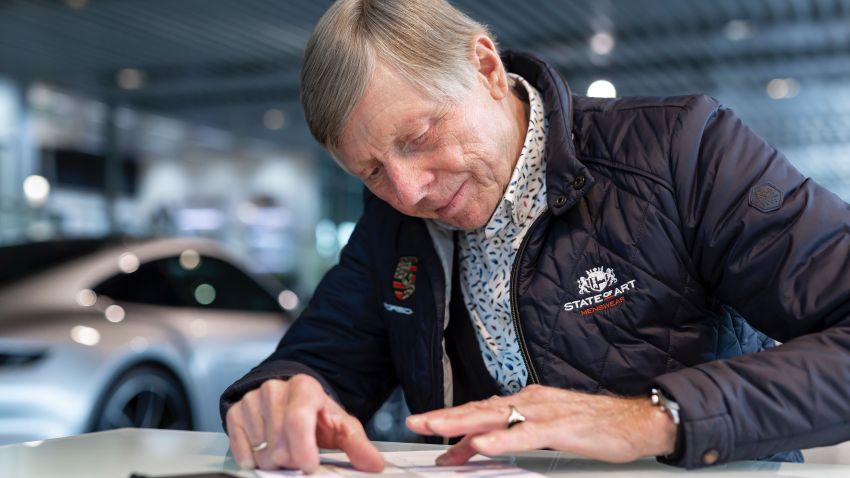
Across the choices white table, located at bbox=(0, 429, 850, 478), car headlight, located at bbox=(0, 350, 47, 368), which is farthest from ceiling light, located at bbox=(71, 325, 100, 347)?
white table, located at bbox=(0, 429, 850, 478)

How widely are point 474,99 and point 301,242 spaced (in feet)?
59.5

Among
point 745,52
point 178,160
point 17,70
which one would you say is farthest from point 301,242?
point 745,52

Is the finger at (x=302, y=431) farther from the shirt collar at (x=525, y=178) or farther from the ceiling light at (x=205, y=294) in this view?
the ceiling light at (x=205, y=294)

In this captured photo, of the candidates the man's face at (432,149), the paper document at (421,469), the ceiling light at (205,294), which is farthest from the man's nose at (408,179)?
the ceiling light at (205,294)

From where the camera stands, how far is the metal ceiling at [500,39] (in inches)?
363

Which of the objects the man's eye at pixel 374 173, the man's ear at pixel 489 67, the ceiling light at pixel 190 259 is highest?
the ceiling light at pixel 190 259

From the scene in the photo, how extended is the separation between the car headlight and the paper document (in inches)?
118

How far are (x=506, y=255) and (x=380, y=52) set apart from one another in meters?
0.45

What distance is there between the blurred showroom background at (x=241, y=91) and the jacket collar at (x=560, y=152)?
119 inches

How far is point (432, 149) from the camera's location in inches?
61.0

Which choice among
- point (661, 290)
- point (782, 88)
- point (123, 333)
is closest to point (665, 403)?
point (661, 290)

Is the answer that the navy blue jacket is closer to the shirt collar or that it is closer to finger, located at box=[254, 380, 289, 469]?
the shirt collar

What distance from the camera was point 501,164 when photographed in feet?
5.33

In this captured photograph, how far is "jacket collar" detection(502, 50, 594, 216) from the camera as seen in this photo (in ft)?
5.13
